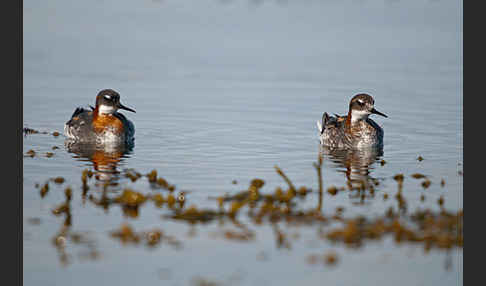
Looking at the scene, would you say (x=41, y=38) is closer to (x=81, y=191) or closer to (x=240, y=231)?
(x=81, y=191)

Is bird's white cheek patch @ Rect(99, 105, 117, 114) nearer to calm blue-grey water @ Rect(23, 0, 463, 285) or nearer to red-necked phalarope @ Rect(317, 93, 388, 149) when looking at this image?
calm blue-grey water @ Rect(23, 0, 463, 285)

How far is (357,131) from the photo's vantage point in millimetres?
20656

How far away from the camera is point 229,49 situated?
115 feet

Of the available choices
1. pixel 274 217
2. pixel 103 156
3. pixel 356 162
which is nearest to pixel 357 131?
pixel 356 162

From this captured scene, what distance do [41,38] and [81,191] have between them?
Answer: 2302 cm

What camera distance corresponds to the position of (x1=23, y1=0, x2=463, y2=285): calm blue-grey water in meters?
11.4

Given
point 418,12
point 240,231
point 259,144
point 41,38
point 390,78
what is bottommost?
point 240,231

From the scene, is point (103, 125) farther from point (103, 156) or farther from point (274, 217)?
point (274, 217)

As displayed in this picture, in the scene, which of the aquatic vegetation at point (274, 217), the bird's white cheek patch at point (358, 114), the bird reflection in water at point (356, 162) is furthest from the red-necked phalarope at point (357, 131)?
the aquatic vegetation at point (274, 217)

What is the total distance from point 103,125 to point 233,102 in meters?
6.45

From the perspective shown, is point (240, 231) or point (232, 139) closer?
point (240, 231)

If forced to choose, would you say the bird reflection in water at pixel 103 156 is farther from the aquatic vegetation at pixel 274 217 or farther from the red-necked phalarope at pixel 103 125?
the aquatic vegetation at pixel 274 217

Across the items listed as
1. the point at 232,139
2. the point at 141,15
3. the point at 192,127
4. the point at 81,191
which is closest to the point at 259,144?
the point at 232,139

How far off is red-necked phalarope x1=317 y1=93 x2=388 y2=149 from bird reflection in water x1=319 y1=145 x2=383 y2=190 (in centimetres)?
27
